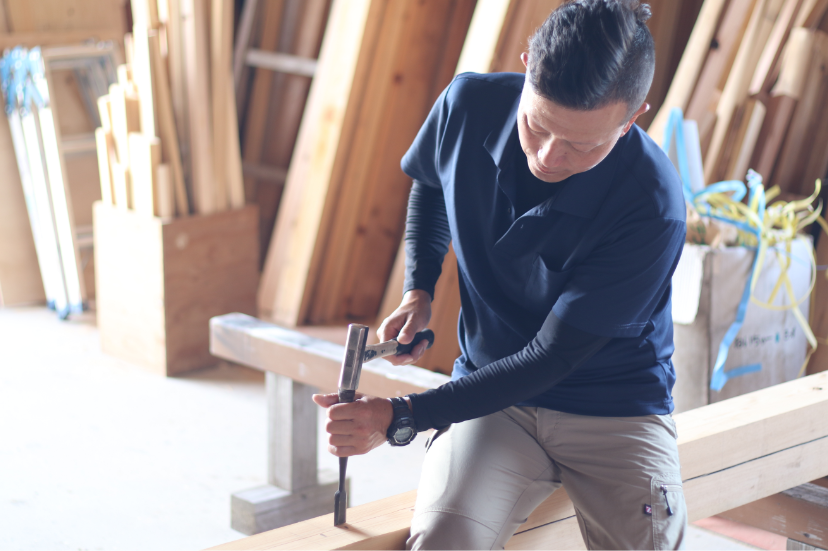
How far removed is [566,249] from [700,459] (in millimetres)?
584

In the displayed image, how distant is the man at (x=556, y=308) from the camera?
123cm

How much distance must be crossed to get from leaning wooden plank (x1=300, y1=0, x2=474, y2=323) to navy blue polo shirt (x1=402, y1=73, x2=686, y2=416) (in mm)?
2019

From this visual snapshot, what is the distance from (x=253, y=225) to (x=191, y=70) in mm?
728

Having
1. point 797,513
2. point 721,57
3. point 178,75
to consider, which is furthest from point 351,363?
point 178,75

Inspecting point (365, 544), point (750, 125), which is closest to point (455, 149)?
point (365, 544)

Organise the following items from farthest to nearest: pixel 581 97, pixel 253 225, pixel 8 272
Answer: pixel 8 272
pixel 253 225
pixel 581 97

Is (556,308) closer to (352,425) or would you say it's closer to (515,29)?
(352,425)

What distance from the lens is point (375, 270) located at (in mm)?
3996

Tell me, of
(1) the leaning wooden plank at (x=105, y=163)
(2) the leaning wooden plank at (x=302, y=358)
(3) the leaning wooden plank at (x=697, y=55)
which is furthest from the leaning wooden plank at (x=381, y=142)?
(2) the leaning wooden plank at (x=302, y=358)

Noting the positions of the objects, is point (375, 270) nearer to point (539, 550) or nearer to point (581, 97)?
point (539, 550)

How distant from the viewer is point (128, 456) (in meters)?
2.78

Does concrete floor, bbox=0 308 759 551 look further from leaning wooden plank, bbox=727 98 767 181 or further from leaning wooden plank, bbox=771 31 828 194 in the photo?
leaning wooden plank, bbox=771 31 828 194

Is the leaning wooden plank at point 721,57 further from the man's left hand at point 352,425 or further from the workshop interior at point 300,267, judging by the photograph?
the man's left hand at point 352,425

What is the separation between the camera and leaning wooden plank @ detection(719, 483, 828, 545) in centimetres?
198
